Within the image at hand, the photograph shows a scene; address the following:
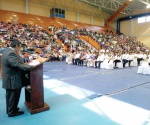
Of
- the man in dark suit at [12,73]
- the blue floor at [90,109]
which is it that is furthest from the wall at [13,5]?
the man in dark suit at [12,73]

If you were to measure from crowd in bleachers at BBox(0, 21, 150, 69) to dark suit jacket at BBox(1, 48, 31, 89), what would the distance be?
18.3ft

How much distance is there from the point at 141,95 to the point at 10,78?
3382 mm

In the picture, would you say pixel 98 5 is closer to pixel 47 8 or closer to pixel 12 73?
pixel 47 8

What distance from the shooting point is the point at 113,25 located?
97.7ft

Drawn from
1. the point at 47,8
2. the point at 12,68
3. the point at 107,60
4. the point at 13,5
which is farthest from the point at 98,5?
the point at 12,68

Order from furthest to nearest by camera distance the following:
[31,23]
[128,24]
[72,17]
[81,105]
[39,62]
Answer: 1. [128,24]
2. [72,17]
3. [31,23]
4. [81,105]
5. [39,62]

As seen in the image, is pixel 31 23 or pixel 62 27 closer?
pixel 31 23

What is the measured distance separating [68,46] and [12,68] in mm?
14593

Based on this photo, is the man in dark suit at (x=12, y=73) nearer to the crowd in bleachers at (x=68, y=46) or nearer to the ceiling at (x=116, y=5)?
the crowd in bleachers at (x=68, y=46)

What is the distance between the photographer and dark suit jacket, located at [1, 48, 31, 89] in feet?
8.48

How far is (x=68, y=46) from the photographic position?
17.1 m

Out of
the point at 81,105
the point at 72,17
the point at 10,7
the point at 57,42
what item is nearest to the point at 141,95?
the point at 81,105

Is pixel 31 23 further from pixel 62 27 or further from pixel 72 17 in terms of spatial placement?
pixel 72 17

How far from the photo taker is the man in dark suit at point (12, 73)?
2.60m
